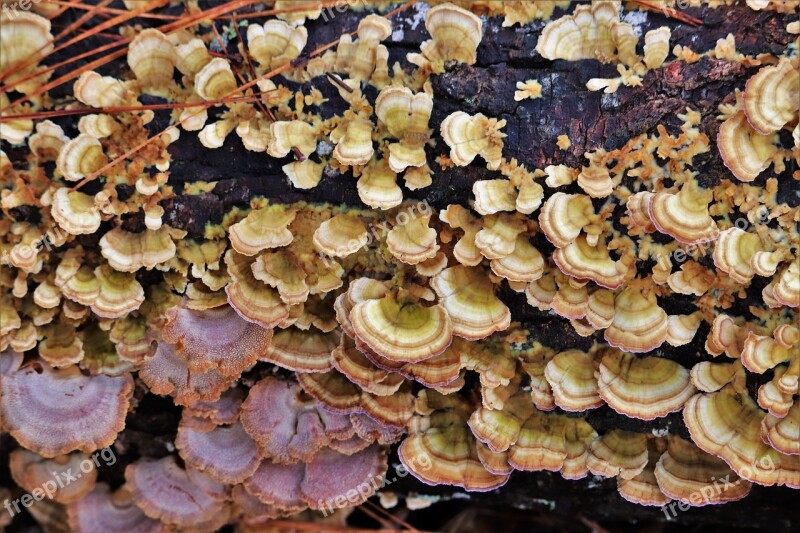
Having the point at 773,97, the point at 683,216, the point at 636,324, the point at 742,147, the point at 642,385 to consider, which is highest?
the point at 773,97

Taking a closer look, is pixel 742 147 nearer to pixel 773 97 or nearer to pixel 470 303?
pixel 773 97

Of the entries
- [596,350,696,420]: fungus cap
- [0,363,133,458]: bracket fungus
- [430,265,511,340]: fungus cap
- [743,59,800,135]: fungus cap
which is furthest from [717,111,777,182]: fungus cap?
[0,363,133,458]: bracket fungus

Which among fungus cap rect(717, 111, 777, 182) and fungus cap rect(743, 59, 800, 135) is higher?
fungus cap rect(743, 59, 800, 135)

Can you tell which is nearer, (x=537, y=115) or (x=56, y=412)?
(x=537, y=115)

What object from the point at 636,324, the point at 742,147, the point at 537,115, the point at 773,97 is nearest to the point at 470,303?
the point at 636,324

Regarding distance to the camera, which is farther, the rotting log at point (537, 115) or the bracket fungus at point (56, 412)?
the bracket fungus at point (56, 412)

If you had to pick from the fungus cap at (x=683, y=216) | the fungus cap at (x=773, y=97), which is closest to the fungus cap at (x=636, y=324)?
the fungus cap at (x=683, y=216)

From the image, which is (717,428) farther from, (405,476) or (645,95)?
(405,476)

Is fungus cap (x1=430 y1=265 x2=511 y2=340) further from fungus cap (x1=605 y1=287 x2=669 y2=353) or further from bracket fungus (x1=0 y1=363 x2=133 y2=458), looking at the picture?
bracket fungus (x1=0 y1=363 x2=133 y2=458)

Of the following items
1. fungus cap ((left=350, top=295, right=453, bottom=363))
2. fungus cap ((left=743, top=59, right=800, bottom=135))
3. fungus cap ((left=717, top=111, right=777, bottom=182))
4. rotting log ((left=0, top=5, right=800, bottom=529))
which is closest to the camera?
fungus cap ((left=743, top=59, right=800, bottom=135))

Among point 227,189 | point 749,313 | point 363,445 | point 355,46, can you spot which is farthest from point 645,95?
point 363,445

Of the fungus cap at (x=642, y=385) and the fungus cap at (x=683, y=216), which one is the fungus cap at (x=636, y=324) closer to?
the fungus cap at (x=642, y=385)
